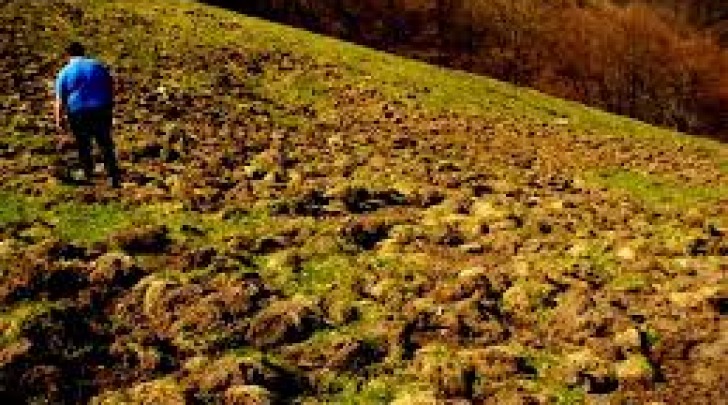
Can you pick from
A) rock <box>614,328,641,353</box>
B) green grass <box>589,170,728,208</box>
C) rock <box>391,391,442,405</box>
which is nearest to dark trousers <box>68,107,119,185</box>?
rock <box>391,391,442,405</box>

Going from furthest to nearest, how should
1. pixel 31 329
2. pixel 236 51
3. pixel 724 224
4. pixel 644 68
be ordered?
pixel 644 68, pixel 236 51, pixel 724 224, pixel 31 329

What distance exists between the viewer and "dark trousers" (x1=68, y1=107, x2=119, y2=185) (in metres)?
15.4

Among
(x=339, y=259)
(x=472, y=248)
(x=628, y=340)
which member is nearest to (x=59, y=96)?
(x=339, y=259)

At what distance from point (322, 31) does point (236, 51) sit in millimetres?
24140

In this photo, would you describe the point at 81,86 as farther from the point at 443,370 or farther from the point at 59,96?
the point at 443,370

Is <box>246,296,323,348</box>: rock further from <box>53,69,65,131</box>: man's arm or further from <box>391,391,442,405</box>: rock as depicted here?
<box>53,69,65,131</box>: man's arm

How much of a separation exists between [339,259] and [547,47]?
1961 inches

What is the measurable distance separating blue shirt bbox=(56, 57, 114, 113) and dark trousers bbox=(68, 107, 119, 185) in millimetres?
129

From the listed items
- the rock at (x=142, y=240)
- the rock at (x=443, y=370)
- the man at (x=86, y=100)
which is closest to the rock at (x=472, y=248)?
the rock at (x=443, y=370)

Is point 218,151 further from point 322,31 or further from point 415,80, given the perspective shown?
point 322,31

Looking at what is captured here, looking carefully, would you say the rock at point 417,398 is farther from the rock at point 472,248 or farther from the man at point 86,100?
the man at point 86,100

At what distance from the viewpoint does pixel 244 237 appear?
1373 centimetres

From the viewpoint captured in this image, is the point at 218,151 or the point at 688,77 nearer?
the point at 218,151

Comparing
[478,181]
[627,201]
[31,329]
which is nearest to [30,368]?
[31,329]
